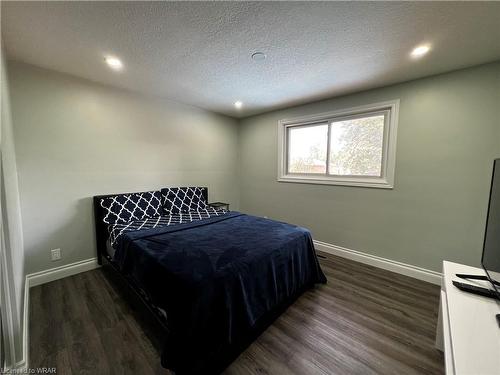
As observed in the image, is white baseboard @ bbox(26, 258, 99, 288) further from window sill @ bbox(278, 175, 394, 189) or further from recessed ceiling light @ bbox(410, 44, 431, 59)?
recessed ceiling light @ bbox(410, 44, 431, 59)

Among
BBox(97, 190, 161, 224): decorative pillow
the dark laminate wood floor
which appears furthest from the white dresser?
BBox(97, 190, 161, 224): decorative pillow

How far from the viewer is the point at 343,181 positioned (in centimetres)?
296

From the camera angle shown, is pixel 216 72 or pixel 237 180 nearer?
pixel 216 72

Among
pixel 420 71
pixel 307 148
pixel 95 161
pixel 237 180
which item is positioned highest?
pixel 420 71

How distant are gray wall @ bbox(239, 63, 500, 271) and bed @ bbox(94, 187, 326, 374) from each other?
3.52 feet

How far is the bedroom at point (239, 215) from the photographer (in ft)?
4.53

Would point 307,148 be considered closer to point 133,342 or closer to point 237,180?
point 237,180

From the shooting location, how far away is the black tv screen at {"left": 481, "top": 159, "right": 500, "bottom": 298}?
1.08m

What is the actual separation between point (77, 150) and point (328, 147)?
340 centimetres

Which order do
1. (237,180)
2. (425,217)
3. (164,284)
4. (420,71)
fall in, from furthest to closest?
(237,180) < (425,217) < (420,71) < (164,284)

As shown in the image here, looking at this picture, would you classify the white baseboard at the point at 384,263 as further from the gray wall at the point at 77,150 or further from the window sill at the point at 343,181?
the gray wall at the point at 77,150

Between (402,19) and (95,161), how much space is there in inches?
132

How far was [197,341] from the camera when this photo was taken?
1.25 metres

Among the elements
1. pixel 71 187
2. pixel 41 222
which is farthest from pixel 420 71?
pixel 41 222
